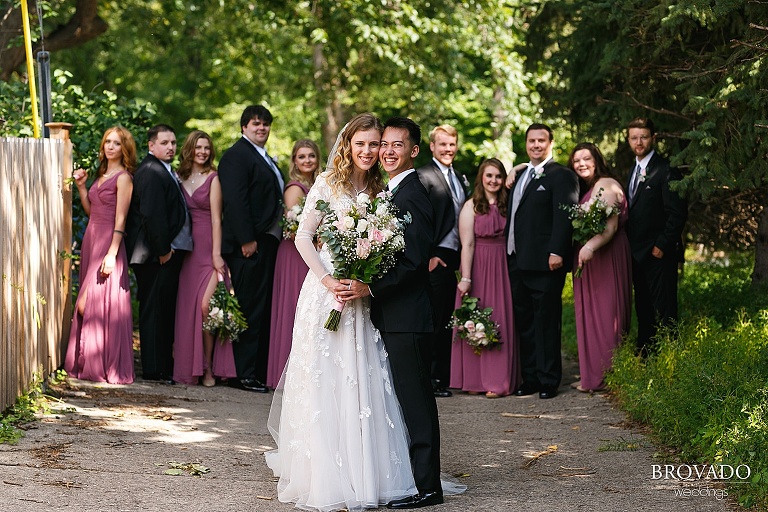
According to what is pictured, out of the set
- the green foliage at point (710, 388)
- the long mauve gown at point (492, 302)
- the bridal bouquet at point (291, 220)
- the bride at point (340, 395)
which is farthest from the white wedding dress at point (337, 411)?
the long mauve gown at point (492, 302)

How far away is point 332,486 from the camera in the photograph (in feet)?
20.1

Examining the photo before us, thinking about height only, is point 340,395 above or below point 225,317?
below

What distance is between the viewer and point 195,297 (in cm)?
1046

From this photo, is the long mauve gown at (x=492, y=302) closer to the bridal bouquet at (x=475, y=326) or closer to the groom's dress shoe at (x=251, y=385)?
the bridal bouquet at (x=475, y=326)

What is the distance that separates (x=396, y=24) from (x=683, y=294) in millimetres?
6825

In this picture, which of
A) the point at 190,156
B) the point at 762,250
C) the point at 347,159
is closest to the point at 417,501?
the point at 347,159

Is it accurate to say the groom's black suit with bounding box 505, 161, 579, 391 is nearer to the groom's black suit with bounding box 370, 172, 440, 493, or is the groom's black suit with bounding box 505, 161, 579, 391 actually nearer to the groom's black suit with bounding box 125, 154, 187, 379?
the groom's black suit with bounding box 125, 154, 187, 379

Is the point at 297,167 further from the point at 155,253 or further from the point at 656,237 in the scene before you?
the point at 656,237

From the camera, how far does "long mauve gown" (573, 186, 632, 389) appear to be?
10.2 metres

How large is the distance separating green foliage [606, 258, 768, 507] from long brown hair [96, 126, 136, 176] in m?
4.92

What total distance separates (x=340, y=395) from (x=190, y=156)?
4776 mm

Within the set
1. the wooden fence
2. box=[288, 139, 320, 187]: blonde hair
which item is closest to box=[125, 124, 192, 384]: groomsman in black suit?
the wooden fence

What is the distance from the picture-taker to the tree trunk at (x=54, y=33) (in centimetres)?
1401

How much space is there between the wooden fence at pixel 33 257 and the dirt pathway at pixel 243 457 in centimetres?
48
